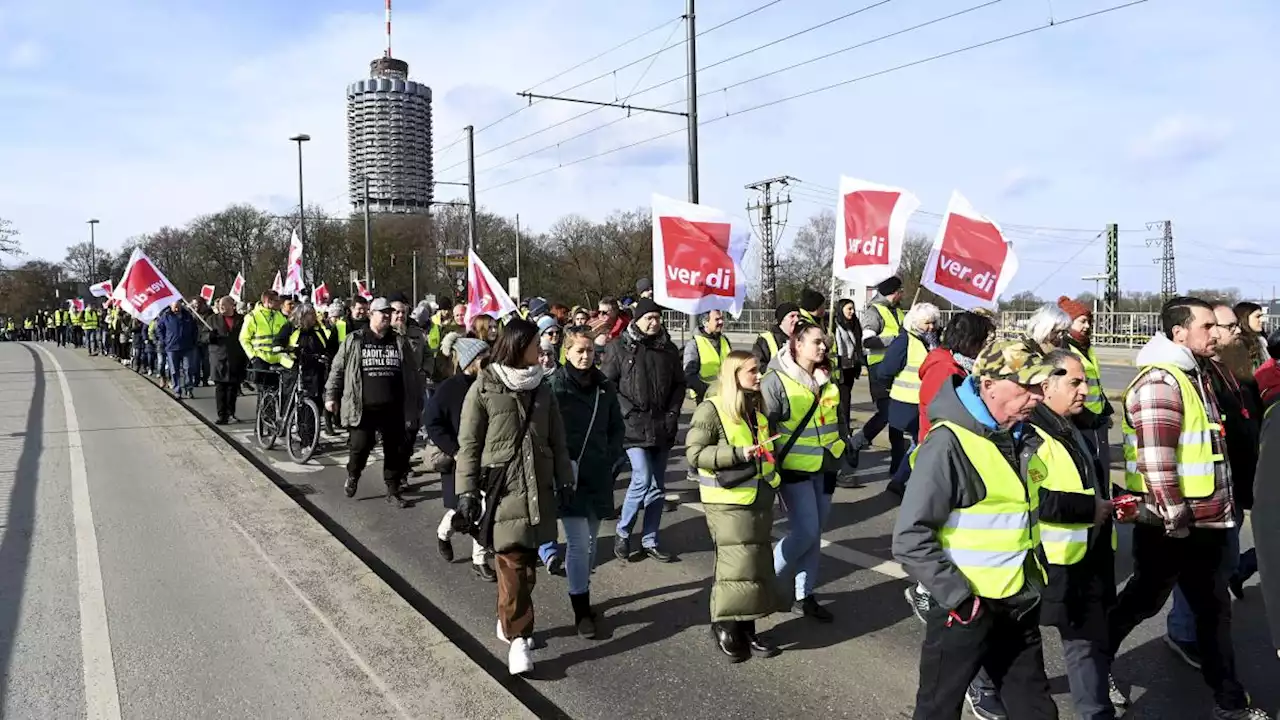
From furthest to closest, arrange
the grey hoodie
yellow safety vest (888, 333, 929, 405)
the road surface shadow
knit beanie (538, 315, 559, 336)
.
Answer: yellow safety vest (888, 333, 929, 405) < knit beanie (538, 315, 559, 336) < the road surface shadow < the grey hoodie

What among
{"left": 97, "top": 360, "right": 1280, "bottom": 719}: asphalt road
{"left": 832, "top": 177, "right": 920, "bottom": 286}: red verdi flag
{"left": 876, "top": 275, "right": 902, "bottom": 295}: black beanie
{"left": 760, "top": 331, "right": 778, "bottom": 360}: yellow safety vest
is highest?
{"left": 832, "top": 177, "right": 920, "bottom": 286}: red verdi flag

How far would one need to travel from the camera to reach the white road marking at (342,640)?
4.09 metres

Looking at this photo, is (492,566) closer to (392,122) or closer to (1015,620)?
(1015,620)

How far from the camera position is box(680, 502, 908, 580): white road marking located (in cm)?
598

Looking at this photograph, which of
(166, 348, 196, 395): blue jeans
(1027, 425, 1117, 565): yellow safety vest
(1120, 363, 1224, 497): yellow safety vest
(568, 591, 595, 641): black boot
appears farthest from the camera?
(166, 348, 196, 395): blue jeans

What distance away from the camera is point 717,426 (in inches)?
186

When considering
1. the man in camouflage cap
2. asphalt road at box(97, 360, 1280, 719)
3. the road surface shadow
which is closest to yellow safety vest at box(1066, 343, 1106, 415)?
asphalt road at box(97, 360, 1280, 719)

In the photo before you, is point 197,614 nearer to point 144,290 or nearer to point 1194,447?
point 1194,447

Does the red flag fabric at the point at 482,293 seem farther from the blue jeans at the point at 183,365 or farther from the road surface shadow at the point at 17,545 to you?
the blue jeans at the point at 183,365

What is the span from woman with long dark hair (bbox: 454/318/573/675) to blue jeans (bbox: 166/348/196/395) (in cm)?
1291

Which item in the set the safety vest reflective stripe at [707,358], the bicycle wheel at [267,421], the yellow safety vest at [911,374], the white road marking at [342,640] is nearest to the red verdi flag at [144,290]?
the bicycle wheel at [267,421]

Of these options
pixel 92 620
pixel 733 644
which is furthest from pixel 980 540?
pixel 92 620

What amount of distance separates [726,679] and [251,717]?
203cm

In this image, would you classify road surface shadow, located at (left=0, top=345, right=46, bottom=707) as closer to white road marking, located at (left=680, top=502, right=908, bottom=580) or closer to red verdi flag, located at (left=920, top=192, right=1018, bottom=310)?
white road marking, located at (left=680, top=502, right=908, bottom=580)
